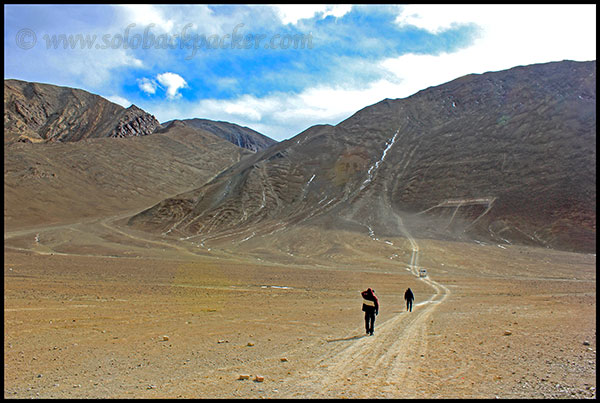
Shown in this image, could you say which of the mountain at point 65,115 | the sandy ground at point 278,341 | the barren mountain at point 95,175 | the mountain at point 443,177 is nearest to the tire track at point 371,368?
the sandy ground at point 278,341

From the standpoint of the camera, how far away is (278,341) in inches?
384

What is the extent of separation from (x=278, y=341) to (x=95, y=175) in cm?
A: 10563

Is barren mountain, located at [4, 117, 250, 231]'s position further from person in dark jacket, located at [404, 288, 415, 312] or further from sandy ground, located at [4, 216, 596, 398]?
person in dark jacket, located at [404, 288, 415, 312]

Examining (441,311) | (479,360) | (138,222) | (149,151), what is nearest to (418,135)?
(138,222)

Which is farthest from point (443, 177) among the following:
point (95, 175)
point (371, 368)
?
point (95, 175)

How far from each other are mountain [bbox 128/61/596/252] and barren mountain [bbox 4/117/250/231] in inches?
714

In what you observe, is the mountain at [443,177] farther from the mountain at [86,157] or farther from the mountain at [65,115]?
the mountain at [65,115]

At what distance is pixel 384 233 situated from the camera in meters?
57.3

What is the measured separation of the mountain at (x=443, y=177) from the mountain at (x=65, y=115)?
81.0 meters

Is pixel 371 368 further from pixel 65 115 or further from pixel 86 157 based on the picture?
pixel 65 115

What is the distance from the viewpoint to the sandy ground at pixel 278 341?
20.7 ft

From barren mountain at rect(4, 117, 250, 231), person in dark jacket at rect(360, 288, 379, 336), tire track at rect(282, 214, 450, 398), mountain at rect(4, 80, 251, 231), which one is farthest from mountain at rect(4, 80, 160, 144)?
tire track at rect(282, 214, 450, 398)

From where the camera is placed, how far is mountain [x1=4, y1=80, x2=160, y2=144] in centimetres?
14275

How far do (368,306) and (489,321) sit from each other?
15.7 feet
